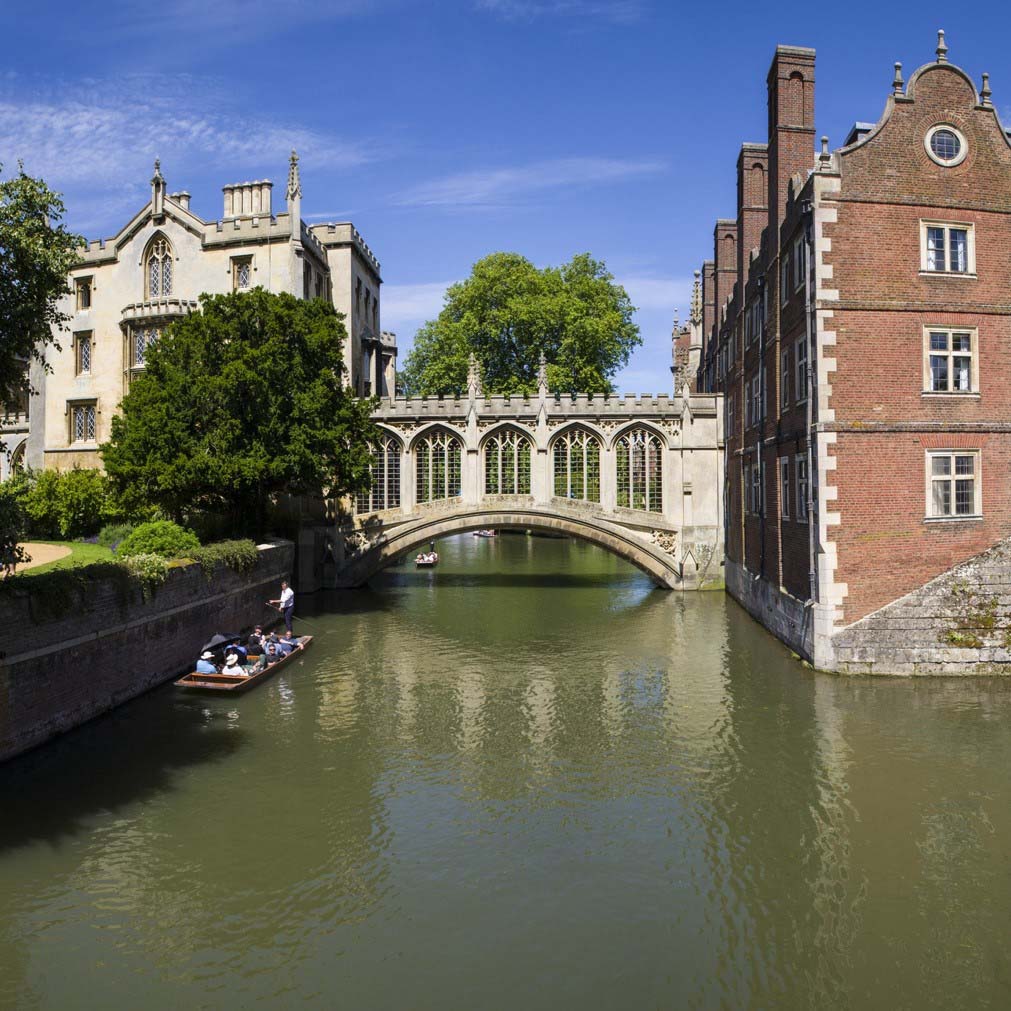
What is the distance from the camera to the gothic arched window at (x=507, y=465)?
118 feet

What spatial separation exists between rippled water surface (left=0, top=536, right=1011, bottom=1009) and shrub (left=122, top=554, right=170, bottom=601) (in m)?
2.42

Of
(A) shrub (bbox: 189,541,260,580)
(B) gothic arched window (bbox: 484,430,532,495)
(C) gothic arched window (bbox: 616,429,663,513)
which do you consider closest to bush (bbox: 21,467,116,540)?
(A) shrub (bbox: 189,541,260,580)

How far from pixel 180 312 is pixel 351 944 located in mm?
33155

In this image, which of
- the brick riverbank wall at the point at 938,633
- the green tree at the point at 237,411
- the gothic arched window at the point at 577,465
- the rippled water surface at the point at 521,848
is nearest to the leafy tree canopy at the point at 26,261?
the rippled water surface at the point at 521,848

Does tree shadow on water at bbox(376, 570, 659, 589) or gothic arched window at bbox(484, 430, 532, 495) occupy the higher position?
gothic arched window at bbox(484, 430, 532, 495)

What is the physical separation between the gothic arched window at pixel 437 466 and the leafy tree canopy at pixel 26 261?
22193mm

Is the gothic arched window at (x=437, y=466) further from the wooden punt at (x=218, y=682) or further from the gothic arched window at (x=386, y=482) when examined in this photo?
the wooden punt at (x=218, y=682)

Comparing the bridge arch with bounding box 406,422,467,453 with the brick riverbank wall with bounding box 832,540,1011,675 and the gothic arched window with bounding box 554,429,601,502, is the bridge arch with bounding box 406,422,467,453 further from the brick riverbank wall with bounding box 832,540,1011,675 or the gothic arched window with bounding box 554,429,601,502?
the brick riverbank wall with bounding box 832,540,1011,675

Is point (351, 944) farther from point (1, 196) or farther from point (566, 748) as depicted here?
point (1, 196)

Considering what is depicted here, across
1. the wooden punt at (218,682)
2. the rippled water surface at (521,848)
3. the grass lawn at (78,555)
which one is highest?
the grass lawn at (78,555)

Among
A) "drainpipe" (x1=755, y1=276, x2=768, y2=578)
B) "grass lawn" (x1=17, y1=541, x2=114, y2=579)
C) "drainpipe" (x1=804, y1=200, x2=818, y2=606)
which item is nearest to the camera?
"drainpipe" (x1=804, y1=200, x2=818, y2=606)

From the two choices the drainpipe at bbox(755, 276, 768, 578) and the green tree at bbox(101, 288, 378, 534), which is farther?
the green tree at bbox(101, 288, 378, 534)

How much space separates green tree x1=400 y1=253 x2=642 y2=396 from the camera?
47.8m

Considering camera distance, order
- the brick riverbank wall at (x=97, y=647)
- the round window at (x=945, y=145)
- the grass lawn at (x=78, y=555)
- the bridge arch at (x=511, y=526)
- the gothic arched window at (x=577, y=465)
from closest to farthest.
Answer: the brick riverbank wall at (x=97, y=647) → the round window at (x=945, y=145) → the grass lawn at (x=78, y=555) → the bridge arch at (x=511, y=526) → the gothic arched window at (x=577, y=465)
